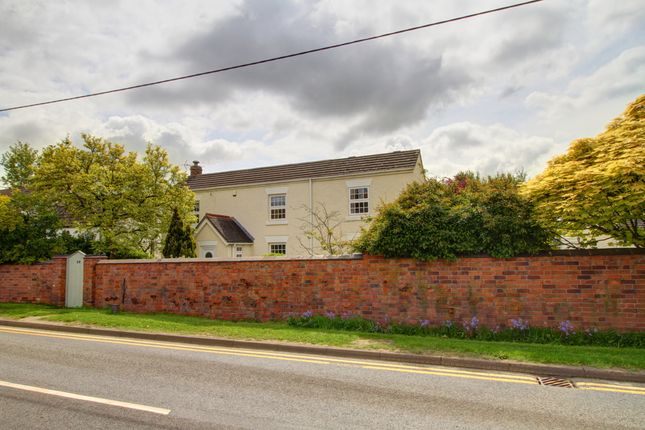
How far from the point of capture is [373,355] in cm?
824

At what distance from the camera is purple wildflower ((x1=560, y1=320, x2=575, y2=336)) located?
9.27m

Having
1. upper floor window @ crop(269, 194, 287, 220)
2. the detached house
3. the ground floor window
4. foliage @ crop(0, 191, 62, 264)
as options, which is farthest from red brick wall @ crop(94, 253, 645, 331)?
upper floor window @ crop(269, 194, 287, 220)

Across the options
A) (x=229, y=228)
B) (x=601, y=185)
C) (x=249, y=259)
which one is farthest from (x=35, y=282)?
(x=601, y=185)

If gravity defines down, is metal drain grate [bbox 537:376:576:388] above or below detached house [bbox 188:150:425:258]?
below

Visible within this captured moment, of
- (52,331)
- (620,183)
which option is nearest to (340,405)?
(620,183)

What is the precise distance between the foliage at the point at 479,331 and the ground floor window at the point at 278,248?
14.9 meters

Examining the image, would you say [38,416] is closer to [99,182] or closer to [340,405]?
[340,405]

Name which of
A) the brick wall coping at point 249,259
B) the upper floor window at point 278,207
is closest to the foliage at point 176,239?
the brick wall coping at point 249,259

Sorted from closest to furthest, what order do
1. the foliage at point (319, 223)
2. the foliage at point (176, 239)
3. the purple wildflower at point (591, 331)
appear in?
the purple wildflower at point (591, 331) < the foliage at point (176, 239) < the foliage at point (319, 223)

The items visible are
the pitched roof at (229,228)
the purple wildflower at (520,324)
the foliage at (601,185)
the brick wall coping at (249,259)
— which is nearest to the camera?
the foliage at (601,185)

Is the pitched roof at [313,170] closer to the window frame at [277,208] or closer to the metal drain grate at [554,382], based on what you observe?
the window frame at [277,208]

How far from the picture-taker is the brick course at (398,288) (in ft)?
30.5

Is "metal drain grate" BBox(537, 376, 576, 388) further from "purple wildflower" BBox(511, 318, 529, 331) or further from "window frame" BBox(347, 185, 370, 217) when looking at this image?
"window frame" BBox(347, 185, 370, 217)

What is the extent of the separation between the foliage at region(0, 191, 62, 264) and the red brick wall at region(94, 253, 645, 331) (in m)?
3.96
